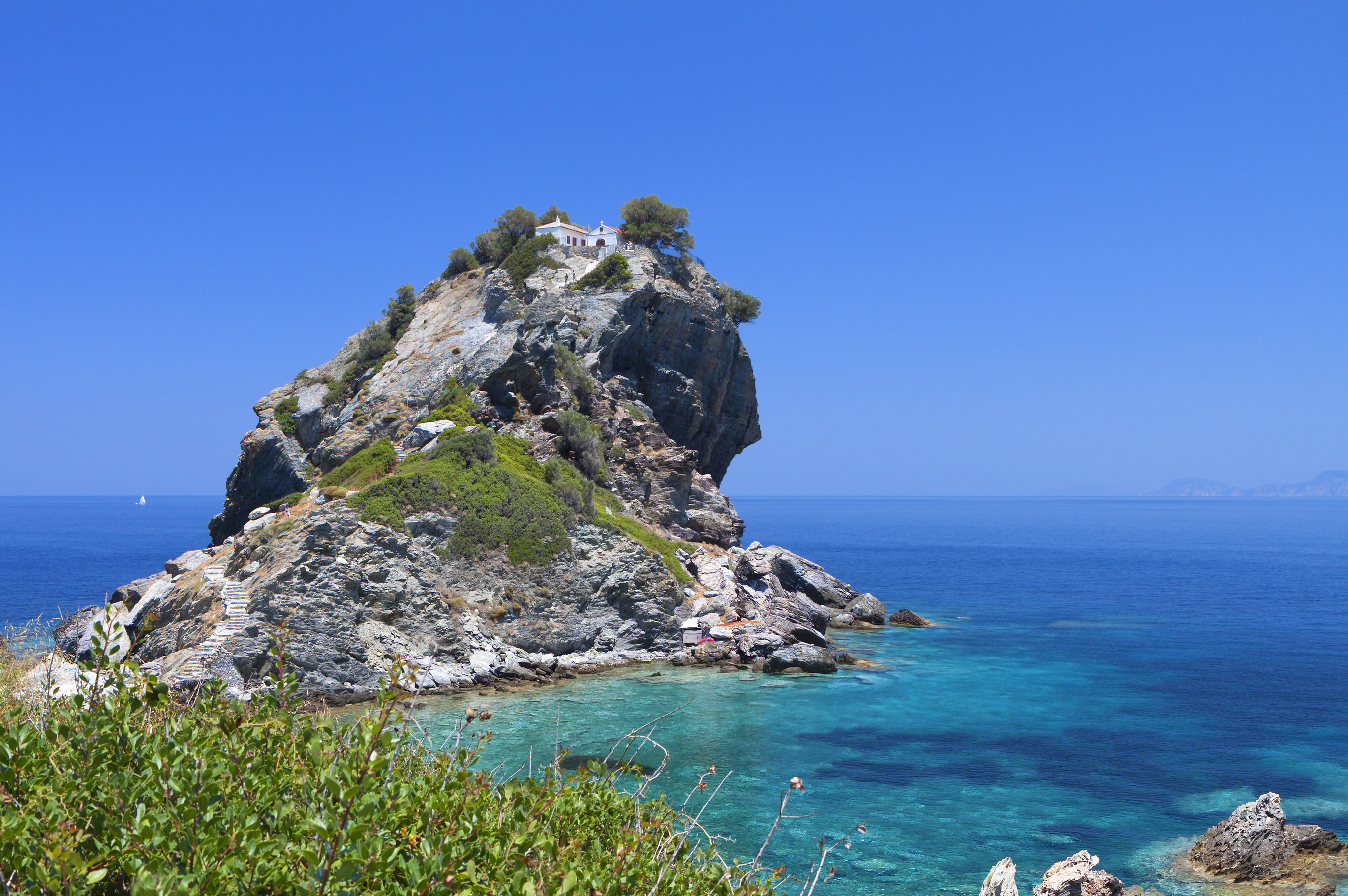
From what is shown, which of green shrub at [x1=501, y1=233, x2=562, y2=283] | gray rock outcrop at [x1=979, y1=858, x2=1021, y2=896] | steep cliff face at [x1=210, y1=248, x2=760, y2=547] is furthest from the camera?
green shrub at [x1=501, y1=233, x2=562, y2=283]

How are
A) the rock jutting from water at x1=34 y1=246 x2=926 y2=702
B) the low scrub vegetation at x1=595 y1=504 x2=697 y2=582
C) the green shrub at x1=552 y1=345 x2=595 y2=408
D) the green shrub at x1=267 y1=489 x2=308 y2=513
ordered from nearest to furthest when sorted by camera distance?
the rock jutting from water at x1=34 y1=246 x2=926 y2=702
the low scrub vegetation at x1=595 y1=504 x2=697 y2=582
the green shrub at x1=267 y1=489 x2=308 y2=513
the green shrub at x1=552 y1=345 x2=595 y2=408

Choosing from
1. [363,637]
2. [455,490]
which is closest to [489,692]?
[363,637]

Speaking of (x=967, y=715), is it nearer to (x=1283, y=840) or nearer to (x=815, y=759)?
(x=815, y=759)

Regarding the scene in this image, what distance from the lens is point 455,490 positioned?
4375cm

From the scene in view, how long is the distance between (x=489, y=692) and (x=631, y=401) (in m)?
31.4

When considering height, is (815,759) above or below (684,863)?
below

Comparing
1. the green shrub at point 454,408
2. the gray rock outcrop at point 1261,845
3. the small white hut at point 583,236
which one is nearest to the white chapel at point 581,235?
the small white hut at point 583,236

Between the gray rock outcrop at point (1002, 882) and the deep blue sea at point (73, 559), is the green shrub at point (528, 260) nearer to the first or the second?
the deep blue sea at point (73, 559)

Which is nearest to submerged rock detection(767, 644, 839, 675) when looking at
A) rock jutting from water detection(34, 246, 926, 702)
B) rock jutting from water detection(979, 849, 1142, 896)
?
rock jutting from water detection(34, 246, 926, 702)

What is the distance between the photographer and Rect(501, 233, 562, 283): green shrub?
67.4 metres

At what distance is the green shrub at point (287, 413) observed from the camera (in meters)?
61.6

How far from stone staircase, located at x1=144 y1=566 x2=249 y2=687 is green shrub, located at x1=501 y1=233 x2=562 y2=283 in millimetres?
36874

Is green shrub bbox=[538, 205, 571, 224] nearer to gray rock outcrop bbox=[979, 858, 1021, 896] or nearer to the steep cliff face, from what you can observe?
the steep cliff face

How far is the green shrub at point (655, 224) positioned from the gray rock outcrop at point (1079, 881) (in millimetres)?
62082
